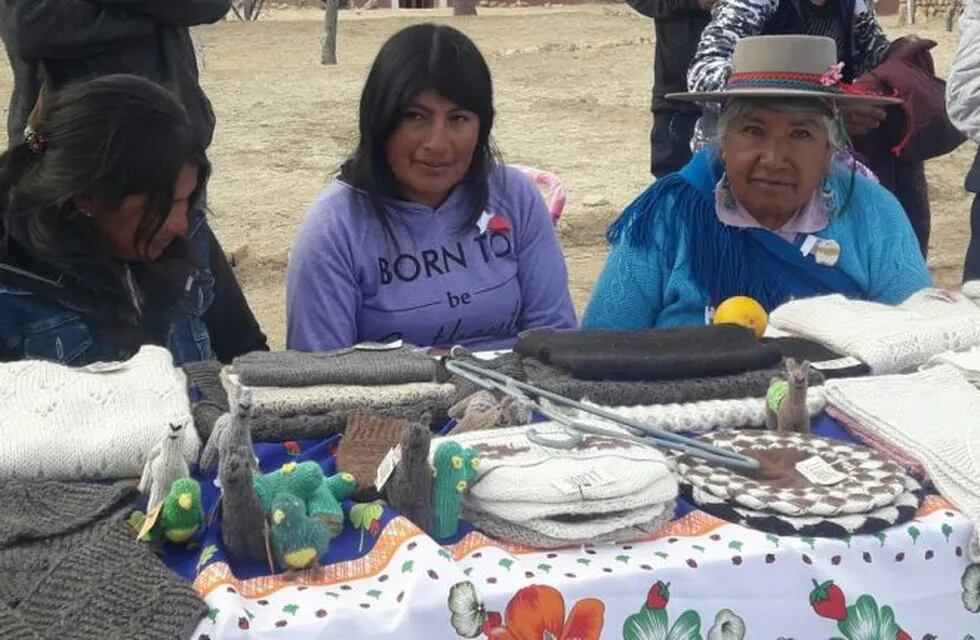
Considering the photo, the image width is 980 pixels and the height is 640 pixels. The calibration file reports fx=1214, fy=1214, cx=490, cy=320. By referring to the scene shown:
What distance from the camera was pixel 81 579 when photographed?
1432 millimetres

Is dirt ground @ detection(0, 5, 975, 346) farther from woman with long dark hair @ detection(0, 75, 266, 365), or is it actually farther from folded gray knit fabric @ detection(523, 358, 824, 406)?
folded gray knit fabric @ detection(523, 358, 824, 406)

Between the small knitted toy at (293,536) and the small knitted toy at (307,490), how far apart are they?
0.05m

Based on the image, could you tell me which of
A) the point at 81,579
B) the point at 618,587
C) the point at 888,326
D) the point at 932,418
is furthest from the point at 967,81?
the point at 81,579

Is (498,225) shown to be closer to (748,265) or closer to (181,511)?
(748,265)

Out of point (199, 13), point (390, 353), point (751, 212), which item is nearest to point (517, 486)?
point (390, 353)

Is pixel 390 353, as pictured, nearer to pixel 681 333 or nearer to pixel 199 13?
pixel 681 333

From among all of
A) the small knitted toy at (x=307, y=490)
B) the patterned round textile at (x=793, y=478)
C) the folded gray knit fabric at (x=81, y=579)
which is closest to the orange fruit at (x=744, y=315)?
the patterned round textile at (x=793, y=478)

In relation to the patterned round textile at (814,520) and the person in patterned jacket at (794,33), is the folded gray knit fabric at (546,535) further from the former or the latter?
the person in patterned jacket at (794,33)

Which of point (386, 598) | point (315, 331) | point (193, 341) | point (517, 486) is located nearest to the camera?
point (386, 598)

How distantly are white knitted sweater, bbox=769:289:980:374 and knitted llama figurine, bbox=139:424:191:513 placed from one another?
128 centimetres

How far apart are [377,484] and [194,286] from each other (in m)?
1.18

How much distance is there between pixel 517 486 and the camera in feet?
5.39

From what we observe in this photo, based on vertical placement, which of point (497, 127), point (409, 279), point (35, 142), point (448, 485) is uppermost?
point (35, 142)

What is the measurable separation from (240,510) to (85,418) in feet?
1.31
